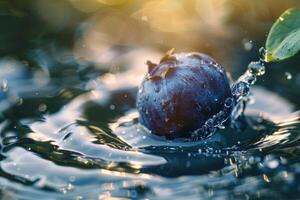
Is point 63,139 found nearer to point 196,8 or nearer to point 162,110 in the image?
point 162,110

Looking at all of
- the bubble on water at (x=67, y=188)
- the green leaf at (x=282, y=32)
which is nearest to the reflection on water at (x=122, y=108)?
the bubble on water at (x=67, y=188)

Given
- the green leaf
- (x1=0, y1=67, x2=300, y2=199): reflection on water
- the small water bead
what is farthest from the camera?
the small water bead

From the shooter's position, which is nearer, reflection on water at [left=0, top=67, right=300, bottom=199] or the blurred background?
reflection on water at [left=0, top=67, right=300, bottom=199]

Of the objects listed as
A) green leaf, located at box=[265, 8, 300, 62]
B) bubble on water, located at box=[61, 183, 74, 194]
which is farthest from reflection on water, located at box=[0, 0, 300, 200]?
green leaf, located at box=[265, 8, 300, 62]

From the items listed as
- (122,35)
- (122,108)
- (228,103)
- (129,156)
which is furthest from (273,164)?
(122,35)

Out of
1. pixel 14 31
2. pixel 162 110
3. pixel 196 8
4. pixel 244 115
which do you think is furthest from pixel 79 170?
pixel 196 8

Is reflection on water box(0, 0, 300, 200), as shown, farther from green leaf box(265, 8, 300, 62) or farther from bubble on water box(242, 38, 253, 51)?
green leaf box(265, 8, 300, 62)

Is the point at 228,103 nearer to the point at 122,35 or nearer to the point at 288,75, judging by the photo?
the point at 288,75
